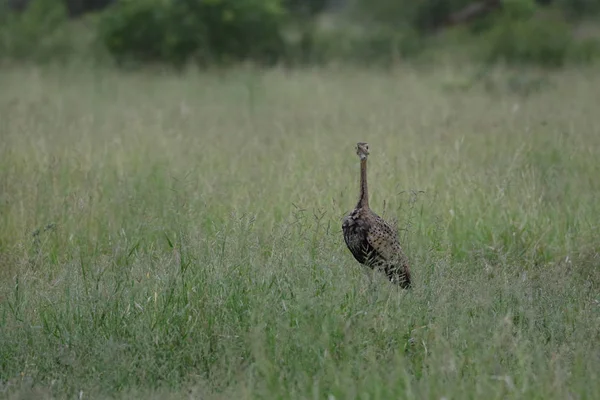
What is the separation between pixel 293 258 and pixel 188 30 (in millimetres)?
14028

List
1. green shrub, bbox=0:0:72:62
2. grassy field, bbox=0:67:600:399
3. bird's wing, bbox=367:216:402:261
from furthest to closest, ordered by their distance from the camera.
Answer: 1. green shrub, bbox=0:0:72:62
2. bird's wing, bbox=367:216:402:261
3. grassy field, bbox=0:67:600:399

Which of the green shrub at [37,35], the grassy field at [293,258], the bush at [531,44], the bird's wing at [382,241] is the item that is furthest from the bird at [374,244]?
the green shrub at [37,35]

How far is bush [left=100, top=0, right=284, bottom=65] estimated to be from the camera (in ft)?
61.8

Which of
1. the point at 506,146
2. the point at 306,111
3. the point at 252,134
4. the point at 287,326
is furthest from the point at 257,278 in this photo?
the point at 306,111

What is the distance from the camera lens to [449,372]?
13.8 ft

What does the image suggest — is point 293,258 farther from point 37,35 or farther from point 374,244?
point 37,35

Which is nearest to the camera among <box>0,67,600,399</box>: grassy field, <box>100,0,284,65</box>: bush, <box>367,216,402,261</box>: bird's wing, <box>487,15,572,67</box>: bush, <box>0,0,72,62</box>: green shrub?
<box>0,67,600,399</box>: grassy field

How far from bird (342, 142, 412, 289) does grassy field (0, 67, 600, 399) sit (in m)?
0.11

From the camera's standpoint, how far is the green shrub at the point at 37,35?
64.0ft

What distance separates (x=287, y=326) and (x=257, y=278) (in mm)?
665

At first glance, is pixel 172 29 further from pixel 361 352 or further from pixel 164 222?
pixel 361 352

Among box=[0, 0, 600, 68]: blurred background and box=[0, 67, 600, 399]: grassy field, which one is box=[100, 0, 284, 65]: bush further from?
box=[0, 67, 600, 399]: grassy field

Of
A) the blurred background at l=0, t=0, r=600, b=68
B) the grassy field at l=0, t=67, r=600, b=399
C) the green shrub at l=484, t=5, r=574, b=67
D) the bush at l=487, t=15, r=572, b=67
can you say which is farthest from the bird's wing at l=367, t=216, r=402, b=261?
the bush at l=487, t=15, r=572, b=67

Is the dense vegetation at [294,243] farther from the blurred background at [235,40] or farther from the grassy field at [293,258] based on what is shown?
the blurred background at [235,40]
